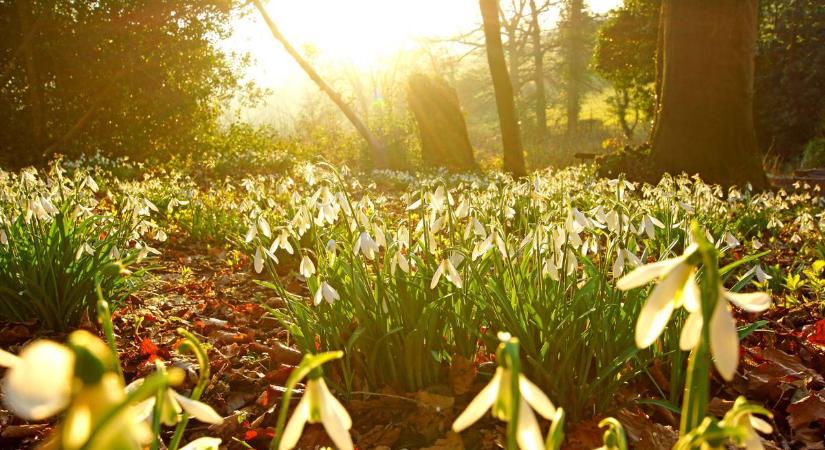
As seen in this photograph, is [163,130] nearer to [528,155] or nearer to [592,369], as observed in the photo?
[528,155]

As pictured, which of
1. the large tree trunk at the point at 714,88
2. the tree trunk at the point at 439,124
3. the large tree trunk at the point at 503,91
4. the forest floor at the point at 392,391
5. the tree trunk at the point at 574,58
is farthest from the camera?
the tree trunk at the point at 574,58

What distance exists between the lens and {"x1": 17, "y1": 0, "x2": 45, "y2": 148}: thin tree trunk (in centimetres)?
1054

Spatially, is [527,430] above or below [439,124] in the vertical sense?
below

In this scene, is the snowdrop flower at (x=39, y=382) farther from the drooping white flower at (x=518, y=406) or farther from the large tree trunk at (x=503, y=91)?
the large tree trunk at (x=503, y=91)

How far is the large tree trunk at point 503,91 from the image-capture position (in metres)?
12.3

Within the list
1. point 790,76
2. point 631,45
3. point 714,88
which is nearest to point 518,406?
point 714,88

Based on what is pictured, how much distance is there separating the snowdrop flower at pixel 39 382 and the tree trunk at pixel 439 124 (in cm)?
1502

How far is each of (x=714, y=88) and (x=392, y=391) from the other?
7.78 m

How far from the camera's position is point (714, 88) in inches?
320

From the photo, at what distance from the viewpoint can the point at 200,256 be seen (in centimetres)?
528

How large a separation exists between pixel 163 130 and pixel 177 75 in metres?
1.26

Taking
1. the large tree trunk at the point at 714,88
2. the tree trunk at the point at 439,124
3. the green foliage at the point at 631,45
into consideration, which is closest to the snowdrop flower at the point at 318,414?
the large tree trunk at the point at 714,88

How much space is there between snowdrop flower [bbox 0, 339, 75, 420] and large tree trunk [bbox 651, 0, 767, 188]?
8.71 m

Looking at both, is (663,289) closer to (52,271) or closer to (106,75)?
(52,271)
